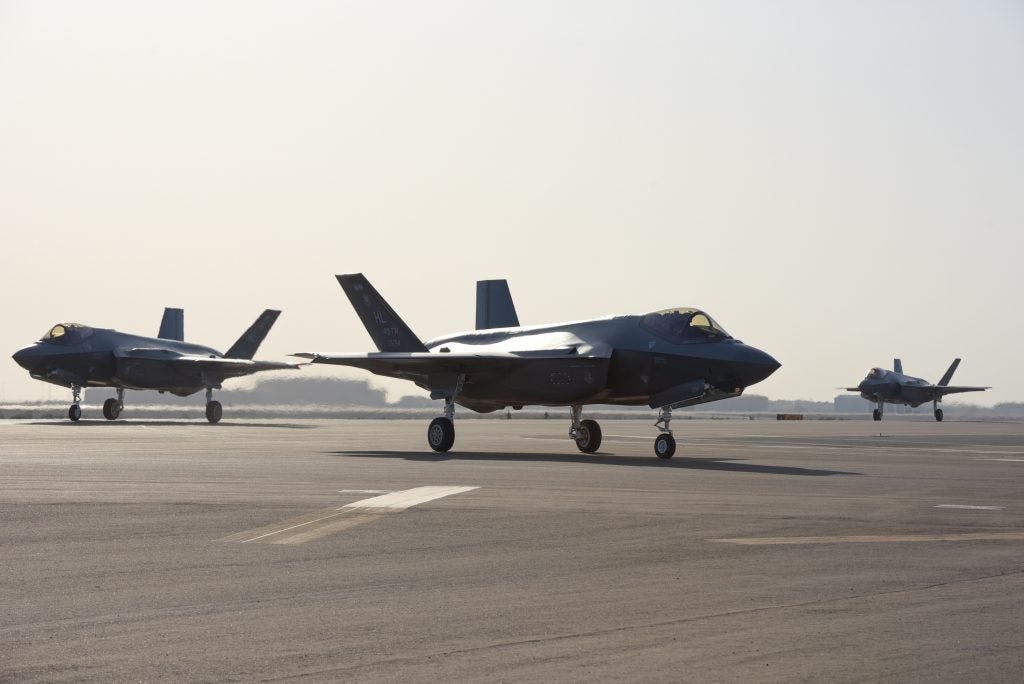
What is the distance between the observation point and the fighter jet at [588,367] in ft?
87.3

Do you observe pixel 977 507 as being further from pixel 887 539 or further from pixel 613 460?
Answer: pixel 613 460

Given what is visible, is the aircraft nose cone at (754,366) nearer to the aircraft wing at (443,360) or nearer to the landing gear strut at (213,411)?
the aircraft wing at (443,360)

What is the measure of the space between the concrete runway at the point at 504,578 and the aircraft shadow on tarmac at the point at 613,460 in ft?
10.3

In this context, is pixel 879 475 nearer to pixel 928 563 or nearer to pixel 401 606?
pixel 928 563

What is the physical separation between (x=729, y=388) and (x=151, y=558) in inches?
723

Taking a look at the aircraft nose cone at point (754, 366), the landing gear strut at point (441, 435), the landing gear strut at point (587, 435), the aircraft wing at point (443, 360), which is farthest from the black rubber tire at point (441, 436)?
the aircraft nose cone at point (754, 366)

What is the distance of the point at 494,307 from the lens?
36.0m

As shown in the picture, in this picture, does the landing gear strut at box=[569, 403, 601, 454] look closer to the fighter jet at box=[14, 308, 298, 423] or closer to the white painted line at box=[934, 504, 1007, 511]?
the white painted line at box=[934, 504, 1007, 511]

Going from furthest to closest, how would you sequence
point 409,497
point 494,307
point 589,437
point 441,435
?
point 494,307
point 589,437
point 441,435
point 409,497

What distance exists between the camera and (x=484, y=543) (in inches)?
444

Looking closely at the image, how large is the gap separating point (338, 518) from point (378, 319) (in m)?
20.7

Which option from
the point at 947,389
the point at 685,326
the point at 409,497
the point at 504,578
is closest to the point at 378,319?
the point at 685,326

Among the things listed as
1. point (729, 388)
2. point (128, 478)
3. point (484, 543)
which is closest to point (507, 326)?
point (729, 388)

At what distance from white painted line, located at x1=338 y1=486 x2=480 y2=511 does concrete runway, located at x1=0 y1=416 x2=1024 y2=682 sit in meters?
0.05
